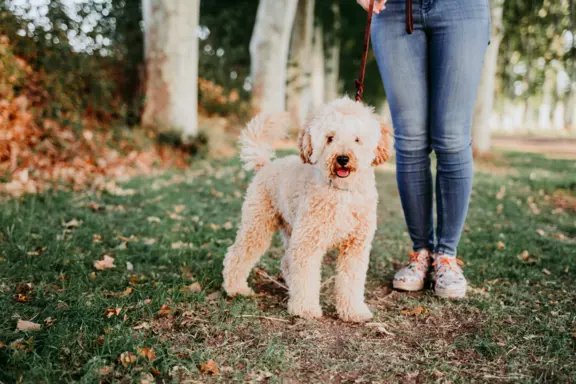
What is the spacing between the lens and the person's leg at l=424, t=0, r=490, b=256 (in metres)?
2.74

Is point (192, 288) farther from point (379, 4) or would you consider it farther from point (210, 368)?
point (379, 4)

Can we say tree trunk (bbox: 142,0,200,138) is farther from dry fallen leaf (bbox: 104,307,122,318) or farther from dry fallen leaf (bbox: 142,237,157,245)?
dry fallen leaf (bbox: 104,307,122,318)

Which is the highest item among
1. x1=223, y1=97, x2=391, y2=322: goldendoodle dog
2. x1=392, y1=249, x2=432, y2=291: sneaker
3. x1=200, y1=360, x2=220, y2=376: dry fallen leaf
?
x1=223, y1=97, x2=391, y2=322: goldendoodle dog

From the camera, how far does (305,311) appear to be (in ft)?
8.73

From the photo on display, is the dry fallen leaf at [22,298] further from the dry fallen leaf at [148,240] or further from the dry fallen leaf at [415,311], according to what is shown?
the dry fallen leaf at [415,311]

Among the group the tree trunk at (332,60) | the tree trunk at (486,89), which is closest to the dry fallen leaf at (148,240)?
the tree trunk at (486,89)

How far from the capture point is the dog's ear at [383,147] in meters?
2.63

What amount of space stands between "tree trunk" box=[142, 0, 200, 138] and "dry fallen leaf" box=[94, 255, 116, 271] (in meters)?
5.19

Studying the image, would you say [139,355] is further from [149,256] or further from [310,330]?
[149,256]

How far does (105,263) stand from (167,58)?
5.63 meters

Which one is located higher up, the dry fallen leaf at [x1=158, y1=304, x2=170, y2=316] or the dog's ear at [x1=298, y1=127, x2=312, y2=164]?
the dog's ear at [x1=298, y1=127, x2=312, y2=164]

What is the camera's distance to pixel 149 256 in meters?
3.55

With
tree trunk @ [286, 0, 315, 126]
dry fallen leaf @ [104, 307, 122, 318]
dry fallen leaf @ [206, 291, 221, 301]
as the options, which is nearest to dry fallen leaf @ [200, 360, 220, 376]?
dry fallen leaf @ [104, 307, 122, 318]

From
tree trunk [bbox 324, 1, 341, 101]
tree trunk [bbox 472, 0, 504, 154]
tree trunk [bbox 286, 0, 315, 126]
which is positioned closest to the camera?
tree trunk [bbox 472, 0, 504, 154]
